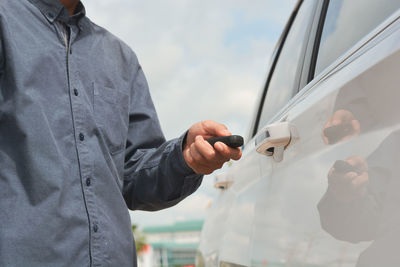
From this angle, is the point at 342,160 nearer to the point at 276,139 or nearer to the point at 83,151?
the point at 276,139

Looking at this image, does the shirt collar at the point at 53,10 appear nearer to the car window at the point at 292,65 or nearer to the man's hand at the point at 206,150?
the man's hand at the point at 206,150

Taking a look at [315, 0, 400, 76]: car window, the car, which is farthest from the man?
[315, 0, 400, 76]: car window

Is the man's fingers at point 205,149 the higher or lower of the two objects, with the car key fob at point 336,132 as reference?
higher

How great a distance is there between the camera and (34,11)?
1743 millimetres

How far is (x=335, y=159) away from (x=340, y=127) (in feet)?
0.21

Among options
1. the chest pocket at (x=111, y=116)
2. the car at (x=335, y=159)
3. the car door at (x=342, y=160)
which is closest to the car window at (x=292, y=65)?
the car at (x=335, y=159)

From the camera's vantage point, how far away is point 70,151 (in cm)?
161

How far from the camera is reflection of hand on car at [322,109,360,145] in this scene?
1062 millimetres

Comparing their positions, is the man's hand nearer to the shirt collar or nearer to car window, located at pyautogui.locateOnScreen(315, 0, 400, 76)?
car window, located at pyautogui.locateOnScreen(315, 0, 400, 76)

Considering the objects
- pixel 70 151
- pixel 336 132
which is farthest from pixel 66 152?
pixel 336 132

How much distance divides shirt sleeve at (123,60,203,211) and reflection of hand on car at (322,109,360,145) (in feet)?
2.23

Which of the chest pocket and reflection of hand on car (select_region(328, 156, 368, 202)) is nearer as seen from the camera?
reflection of hand on car (select_region(328, 156, 368, 202))

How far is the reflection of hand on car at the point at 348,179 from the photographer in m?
0.99

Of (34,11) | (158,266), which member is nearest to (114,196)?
(34,11)
